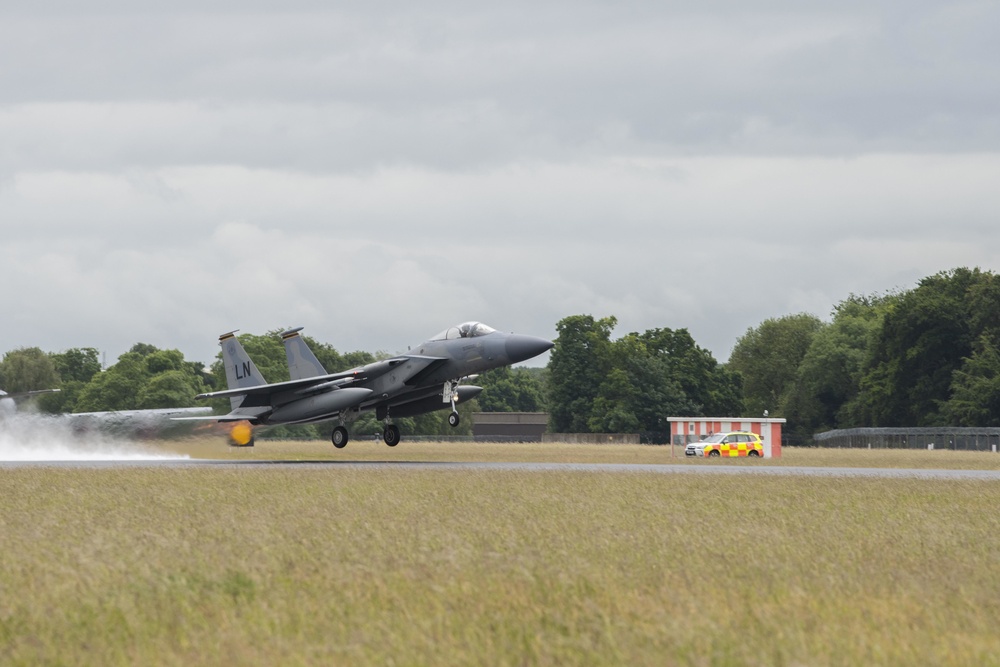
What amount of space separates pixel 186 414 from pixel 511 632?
38.0 m

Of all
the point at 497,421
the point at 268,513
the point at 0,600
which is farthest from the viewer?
the point at 497,421

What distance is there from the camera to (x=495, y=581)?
1020 cm

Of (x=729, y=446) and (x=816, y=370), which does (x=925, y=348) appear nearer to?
(x=816, y=370)

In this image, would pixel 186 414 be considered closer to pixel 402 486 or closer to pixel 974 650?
pixel 402 486

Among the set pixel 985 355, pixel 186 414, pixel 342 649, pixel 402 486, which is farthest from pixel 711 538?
pixel 985 355

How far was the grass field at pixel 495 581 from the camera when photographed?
7.68 meters

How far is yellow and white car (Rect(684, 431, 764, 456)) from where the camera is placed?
5428 centimetres

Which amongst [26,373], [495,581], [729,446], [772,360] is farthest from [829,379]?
[495,581]

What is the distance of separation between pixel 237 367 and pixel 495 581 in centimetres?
3298

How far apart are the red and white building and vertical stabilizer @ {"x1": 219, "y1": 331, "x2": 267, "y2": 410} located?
20745mm

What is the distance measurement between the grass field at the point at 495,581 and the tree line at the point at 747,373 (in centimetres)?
7249

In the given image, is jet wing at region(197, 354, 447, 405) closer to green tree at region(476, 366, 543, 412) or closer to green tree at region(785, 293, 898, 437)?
green tree at region(785, 293, 898, 437)

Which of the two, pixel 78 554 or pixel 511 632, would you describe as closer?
pixel 511 632

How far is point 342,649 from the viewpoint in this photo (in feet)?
24.7
